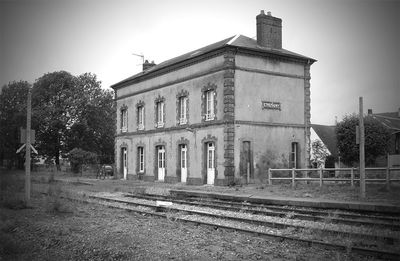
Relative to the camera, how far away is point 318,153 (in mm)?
38688

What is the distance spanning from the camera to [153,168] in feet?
93.6

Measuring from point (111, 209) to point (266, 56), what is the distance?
45.6 feet

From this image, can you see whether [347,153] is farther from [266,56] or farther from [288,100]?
[266,56]

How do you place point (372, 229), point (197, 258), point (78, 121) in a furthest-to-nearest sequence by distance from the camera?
point (78, 121)
point (372, 229)
point (197, 258)

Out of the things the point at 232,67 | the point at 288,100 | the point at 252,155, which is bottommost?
the point at 252,155

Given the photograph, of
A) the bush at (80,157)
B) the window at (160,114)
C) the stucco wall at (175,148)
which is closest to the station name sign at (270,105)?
the stucco wall at (175,148)

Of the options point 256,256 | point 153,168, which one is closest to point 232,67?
point 153,168

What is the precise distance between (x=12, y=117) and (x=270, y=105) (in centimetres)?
3345

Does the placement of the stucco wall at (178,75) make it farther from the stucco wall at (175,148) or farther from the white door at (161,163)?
the white door at (161,163)

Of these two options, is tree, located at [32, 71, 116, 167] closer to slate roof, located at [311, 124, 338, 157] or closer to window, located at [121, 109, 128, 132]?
window, located at [121, 109, 128, 132]

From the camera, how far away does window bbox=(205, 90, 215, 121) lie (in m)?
23.5

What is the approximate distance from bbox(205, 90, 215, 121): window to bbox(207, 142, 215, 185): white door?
156 cm

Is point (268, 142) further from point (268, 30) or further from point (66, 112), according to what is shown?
point (66, 112)

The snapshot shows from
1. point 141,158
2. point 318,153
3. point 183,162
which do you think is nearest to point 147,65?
point 141,158
